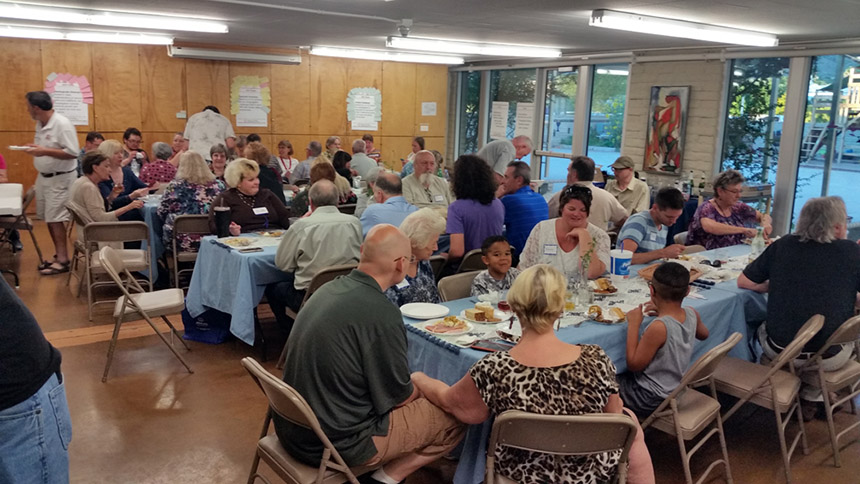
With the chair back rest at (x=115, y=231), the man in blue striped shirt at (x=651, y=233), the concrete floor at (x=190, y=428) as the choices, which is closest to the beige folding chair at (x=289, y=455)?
the concrete floor at (x=190, y=428)

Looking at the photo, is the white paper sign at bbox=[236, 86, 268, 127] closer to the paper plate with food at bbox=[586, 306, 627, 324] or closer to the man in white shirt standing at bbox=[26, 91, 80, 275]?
the man in white shirt standing at bbox=[26, 91, 80, 275]

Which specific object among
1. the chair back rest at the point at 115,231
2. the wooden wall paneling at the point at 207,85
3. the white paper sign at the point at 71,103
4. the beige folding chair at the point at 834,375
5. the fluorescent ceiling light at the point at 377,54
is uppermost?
the fluorescent ceiling light at the point at 377,54

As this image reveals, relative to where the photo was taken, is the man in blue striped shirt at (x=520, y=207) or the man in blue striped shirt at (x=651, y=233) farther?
the man in blue striped shirt at (x=520, y=207)

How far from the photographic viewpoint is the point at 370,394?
241cm

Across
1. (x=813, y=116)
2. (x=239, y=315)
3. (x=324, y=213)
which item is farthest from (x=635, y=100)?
(x=239, y=315)

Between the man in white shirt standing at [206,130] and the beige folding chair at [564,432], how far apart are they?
916 cm

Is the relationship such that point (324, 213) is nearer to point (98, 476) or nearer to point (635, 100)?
point (98, 476)

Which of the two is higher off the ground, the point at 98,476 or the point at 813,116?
the point at 813,116

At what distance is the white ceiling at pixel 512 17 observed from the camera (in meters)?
5.06

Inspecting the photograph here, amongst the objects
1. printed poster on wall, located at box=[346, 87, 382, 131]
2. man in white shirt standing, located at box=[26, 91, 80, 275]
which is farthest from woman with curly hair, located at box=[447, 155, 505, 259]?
printed poster on wall, located at box=[346, 87, 382, 131]

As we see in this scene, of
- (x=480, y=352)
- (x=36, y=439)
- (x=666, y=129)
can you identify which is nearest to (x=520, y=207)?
(x=480, y=352)

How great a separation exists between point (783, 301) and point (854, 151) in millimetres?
4811

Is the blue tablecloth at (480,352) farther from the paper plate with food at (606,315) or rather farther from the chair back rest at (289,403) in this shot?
the chair back rest at (289,403)

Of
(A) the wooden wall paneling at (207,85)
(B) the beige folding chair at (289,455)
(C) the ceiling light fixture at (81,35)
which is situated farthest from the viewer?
(A) the wooden wall paneling at (207,85)
